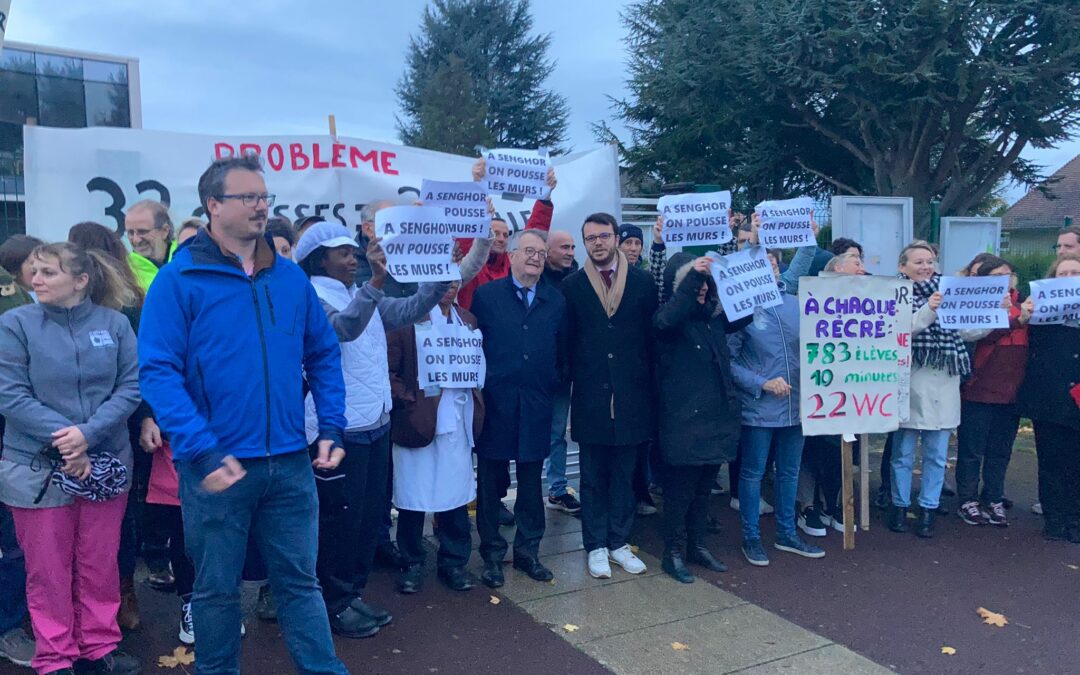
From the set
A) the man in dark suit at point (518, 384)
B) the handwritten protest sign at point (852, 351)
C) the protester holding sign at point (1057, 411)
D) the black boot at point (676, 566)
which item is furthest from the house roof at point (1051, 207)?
the man in dark suit at point (518, 384)

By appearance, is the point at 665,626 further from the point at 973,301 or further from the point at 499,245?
the point at 973,301

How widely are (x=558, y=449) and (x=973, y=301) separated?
2.98 m

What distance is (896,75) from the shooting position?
743 inches

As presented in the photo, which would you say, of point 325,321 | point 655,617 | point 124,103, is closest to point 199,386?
point 325,321

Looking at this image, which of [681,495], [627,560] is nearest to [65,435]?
[627,560]

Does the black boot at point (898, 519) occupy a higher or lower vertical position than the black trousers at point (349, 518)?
lower

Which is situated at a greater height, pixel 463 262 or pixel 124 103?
pixel 124 103

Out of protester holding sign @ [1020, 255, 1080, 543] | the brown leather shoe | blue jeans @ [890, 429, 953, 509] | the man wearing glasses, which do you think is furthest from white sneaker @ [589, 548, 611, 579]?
protester holding sign @ [1020, 255, 1080, 543]

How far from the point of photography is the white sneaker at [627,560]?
16.9ft

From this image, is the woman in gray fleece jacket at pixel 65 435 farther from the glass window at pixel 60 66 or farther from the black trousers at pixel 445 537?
the glass window at pixel 60 66

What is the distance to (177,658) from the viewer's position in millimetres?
3941

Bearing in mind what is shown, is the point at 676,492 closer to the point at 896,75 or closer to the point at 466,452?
the point at 466,452

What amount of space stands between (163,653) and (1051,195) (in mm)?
23691

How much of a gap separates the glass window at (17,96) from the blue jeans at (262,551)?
18.0 m
